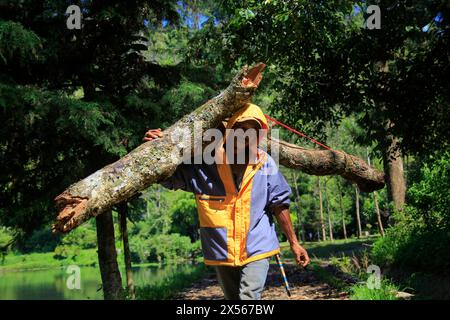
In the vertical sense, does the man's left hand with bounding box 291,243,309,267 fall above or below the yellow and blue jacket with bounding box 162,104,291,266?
below

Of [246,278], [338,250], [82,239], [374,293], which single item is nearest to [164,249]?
[82,239]

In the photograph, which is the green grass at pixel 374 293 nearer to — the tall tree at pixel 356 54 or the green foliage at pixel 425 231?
the green foliage at pixel 425 231

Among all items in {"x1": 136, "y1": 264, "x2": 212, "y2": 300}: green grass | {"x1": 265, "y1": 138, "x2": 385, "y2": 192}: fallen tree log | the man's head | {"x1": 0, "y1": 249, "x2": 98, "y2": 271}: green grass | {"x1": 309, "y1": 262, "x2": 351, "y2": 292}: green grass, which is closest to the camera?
the man's head

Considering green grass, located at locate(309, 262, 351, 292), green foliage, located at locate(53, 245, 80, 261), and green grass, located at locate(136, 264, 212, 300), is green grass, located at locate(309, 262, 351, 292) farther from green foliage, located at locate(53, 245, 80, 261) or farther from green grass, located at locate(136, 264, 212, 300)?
green foliage, located at locate(53, 245, 80, 261)

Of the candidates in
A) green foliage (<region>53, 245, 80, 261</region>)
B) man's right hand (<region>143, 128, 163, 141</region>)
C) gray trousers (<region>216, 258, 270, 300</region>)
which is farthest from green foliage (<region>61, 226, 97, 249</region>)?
gray trousers (<region>216, 258, 270, 300</region>)

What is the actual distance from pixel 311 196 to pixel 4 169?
39495mm

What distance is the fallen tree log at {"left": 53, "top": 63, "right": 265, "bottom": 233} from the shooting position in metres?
3.02

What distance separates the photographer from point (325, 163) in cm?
484

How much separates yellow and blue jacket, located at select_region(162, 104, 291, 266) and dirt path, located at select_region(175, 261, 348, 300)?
16.5 ft

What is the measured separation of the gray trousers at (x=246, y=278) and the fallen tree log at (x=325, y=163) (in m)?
1.40

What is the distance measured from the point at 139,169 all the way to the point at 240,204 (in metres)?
0.78

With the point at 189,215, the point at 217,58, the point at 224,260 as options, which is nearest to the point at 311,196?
the point at 189,215

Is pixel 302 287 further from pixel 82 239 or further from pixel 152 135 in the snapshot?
pixel 82 239

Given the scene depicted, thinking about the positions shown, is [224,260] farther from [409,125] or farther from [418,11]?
[418,11]
